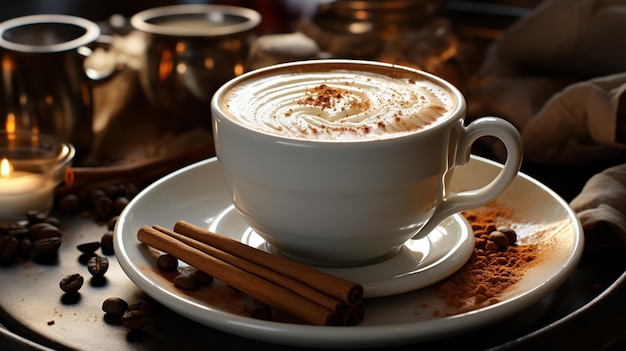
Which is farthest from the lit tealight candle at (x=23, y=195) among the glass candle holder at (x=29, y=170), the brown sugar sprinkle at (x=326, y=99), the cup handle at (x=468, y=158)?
the cup handle at (x=468, y=158)

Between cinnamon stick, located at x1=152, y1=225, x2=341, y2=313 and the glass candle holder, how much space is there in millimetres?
322

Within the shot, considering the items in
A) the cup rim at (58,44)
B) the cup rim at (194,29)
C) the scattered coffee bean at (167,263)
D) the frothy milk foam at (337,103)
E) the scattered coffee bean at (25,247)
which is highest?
the frothy milk foam at (337,103)

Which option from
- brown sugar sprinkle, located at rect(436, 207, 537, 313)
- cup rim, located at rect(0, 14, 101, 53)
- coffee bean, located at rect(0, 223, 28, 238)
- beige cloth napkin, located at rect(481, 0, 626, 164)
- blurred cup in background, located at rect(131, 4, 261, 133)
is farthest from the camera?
blurred cup in background, located at rect(131, 4, 261, 133)

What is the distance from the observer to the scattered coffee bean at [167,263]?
3.65 feet

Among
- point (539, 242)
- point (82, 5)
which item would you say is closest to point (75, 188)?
point (539, 242)

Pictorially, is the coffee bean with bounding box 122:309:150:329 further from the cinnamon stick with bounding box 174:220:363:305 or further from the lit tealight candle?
the lit tealight candle

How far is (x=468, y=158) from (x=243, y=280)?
36 centimetres

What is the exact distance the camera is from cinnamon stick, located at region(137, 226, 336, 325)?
3.17 feet

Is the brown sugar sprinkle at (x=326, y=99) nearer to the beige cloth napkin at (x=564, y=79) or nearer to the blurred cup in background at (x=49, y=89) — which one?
the beige cloth napkin at (x=564, y=79)

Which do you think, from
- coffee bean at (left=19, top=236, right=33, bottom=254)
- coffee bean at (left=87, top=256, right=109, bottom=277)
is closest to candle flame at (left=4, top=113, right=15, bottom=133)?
coffee bean at (left=19, top=236, right=33, bottom=254)

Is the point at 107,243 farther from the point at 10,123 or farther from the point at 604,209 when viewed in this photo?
the point at 604,209

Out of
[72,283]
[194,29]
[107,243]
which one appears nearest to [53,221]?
[107,243]

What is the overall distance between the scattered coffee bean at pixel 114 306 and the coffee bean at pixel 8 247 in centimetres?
26

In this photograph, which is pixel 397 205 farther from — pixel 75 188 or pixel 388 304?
pixel 75 188
